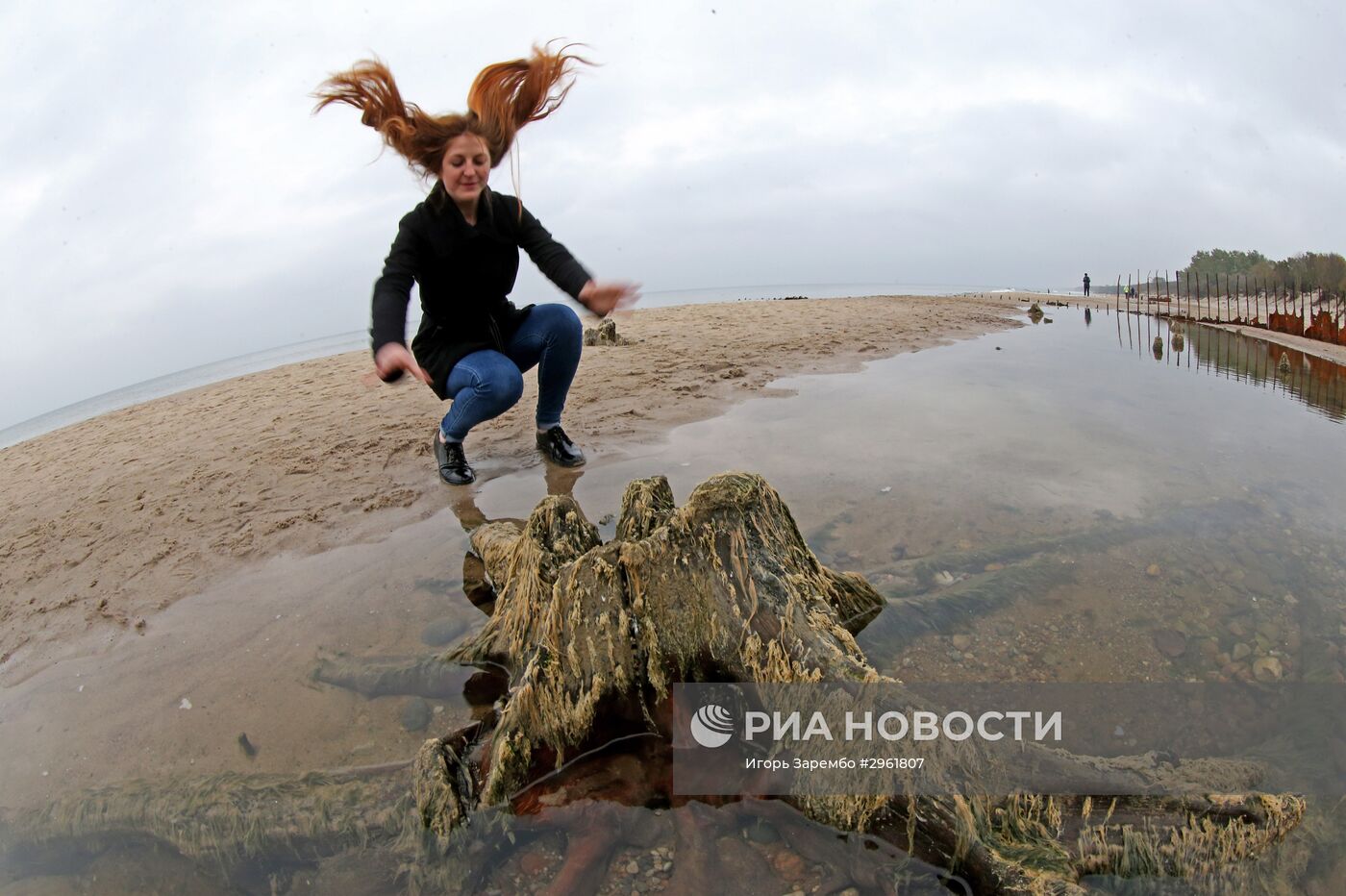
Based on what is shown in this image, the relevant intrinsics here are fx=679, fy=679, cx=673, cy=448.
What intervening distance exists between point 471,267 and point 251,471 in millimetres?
2857

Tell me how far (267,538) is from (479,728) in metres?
2.67

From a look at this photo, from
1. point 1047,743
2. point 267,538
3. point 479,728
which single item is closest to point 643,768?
point 479,728

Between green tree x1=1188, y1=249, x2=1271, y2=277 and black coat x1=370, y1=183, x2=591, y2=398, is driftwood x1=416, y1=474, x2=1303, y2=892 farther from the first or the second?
green tree x1=1188, y1=249, x2=1271, y2=277

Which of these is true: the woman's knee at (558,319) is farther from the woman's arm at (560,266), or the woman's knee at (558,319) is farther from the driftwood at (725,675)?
the driftwood at (725,675)

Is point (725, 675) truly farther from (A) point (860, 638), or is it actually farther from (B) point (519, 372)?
(B) point (519, 372)

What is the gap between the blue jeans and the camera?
Result: 14.5 feet

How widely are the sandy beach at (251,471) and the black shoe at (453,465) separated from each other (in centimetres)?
12

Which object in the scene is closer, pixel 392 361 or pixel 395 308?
pixel 392 361

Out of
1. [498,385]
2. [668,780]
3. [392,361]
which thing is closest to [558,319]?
[498,385]

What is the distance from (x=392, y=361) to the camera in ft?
11.9

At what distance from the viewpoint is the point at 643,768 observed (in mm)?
1964

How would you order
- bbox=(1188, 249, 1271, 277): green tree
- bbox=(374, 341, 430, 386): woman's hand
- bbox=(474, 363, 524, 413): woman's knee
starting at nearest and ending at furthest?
bbox=(374, 341, 430, 386): woman's hand < bbox=(474, 363, 524, 413): woman's knee < bbox=(1188, 249, 1271, 277): green tree

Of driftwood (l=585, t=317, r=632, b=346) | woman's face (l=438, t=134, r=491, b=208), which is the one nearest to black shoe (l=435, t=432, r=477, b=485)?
woman's face (l=438, t=134, r=491, b=208)

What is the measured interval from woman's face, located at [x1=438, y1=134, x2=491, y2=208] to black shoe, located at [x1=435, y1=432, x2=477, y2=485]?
5.44ft
